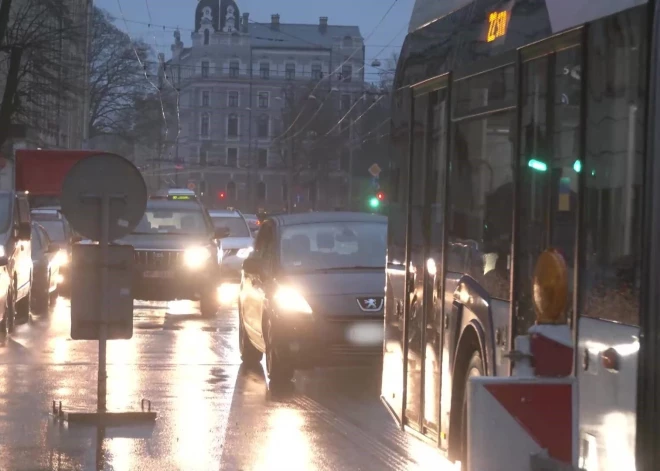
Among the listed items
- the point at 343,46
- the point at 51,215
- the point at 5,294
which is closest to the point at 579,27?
the point at 5,294

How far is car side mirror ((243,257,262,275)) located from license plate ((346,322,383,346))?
5.52 feet

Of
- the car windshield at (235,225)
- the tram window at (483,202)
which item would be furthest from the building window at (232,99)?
the tram window at (483,202)

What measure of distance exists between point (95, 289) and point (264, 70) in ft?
464

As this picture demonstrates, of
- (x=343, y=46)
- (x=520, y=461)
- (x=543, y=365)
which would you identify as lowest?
(x=520, y=461)

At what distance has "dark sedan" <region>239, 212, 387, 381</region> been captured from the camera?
14023 mm

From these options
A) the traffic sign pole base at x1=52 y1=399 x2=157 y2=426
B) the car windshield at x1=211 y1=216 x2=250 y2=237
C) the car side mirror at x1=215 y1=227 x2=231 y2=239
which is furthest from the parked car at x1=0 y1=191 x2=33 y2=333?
the car windshield at x1=211 y1=216 x2=250 y2=237

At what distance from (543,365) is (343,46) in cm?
14882

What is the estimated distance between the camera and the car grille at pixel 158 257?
25.2 m

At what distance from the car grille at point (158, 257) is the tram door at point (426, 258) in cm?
1656

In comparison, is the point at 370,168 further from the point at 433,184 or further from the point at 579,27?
the point at 579,27

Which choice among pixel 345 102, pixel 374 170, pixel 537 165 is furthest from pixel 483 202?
pixel 345 102

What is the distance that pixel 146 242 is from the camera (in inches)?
999

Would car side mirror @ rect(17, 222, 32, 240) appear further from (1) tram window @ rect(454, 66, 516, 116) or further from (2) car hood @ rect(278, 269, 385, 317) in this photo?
(1) tram window @ rect(454, 66, 516, 116)

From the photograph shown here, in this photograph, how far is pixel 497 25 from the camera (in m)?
6.98
